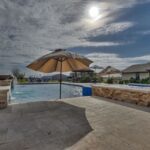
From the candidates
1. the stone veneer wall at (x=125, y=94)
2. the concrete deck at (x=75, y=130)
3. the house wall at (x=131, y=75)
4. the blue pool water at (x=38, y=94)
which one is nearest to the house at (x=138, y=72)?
the house wall at (x=131, y=75)

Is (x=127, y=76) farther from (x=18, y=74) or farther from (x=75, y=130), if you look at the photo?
(x=75, y=130)

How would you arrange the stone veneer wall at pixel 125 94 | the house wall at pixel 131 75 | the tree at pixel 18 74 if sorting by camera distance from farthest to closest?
1. the tree at pixel 18 74
2. the house wall at pixel 131 75
3. the stone veneer wall at pixel 125 94

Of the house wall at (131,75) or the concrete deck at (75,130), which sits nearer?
the concrete deck at (75,130)

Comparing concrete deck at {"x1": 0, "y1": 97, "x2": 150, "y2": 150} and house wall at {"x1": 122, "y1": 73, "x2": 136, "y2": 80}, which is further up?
house wall at {"x1": 122, "y1": 73, "x2": 136, "y2": 80}

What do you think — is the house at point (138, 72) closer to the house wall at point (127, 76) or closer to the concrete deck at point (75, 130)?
the house wall at point (127, 76)

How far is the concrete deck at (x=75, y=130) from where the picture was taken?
289 cm

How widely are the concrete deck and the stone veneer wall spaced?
1.24 m

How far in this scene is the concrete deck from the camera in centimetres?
289

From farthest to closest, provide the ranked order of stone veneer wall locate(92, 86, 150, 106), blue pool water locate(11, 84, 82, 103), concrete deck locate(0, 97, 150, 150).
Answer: blue pool water locate(11, 84, 82, 103), stone veneer wall locate(92, 86, 150, 106), concrete deck locate(0, 97, 150, 150)

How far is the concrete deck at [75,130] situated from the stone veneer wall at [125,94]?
4.07 ft

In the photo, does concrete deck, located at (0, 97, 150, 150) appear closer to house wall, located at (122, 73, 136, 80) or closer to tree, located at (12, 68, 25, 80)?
house wall, located at (122, 73, 136, 80)

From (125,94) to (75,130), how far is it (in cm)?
415

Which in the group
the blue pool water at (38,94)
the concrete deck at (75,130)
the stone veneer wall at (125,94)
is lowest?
the blue pool water at (38,94)

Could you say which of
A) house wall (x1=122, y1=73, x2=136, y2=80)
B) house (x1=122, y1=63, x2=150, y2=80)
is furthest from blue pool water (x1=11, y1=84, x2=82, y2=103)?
house wall (x1=122, y1=73, x2=136, y2=80)
